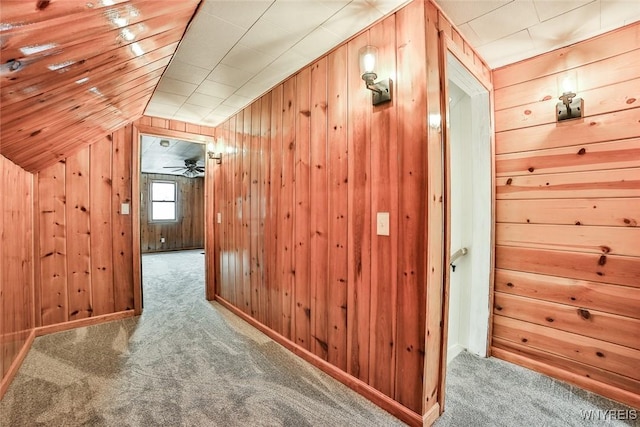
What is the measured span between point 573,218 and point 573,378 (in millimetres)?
1072

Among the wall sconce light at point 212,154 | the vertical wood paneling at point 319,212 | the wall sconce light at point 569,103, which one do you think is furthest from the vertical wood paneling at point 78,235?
the wall sconce light at point 569,103

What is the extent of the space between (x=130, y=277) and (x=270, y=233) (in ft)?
6.11

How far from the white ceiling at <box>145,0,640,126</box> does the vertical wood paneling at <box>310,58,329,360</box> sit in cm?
26

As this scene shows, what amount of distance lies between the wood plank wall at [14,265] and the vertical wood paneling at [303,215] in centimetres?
187

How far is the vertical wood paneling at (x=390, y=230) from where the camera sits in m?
1.56

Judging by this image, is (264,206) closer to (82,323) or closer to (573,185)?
(82,323)

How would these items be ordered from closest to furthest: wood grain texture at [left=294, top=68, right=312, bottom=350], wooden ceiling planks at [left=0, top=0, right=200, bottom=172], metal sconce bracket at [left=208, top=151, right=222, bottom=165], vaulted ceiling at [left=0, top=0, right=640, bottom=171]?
wooden ceiling planks at [left=0, top=0, right=200, bottom=172], vaulted ceiling at [left=0, top=0, right=640, bottom=171], wood grain texture at [left=294, top=68, right=312, bottom=350], metal sconce bracket at [left=208, top=151, right=222, bottom=165]

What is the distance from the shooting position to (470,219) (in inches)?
88.4

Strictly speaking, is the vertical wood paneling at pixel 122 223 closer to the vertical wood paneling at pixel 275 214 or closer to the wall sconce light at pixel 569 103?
the vertical wood paneling at pixel 275 214

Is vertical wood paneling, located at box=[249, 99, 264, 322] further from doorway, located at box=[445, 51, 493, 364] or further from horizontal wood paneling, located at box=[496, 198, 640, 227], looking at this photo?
horizontal wood paneling, located at box=[496, 198, 640, 227]

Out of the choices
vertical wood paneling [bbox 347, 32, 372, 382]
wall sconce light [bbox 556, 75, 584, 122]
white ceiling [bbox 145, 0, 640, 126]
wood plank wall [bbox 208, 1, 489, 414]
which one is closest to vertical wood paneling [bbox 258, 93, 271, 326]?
wood plank wall [bbox 208, 1, 489, 414]

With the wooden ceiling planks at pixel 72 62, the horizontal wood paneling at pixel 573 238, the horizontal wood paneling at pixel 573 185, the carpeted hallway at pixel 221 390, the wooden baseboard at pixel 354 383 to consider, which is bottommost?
the carpeted hallway at pixel 221 390

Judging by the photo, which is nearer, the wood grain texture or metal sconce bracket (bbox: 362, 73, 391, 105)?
metal sconce bracket (bbox: 362, 73, 391, 105)

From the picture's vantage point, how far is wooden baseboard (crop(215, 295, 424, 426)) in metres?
1.48
